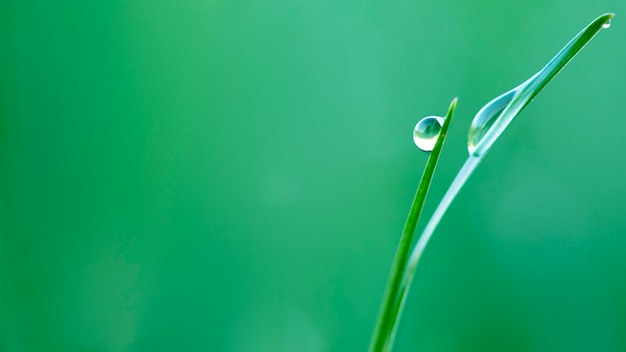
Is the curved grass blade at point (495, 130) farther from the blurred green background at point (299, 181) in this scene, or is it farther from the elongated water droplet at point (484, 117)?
the blurred green background at point (299, 181)

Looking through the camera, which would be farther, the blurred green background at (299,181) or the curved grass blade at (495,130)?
the blurred green background at (299,181)

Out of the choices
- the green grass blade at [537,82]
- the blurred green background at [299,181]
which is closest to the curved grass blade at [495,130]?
the green grass blade at [537,82]

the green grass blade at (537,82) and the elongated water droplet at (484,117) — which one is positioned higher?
the green grass blade at (537,82)

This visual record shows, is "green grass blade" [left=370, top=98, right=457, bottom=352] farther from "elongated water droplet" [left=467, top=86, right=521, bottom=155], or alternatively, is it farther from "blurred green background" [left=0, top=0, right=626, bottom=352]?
"blurred green background" [left=0, top=0, right=626, bottom=352]

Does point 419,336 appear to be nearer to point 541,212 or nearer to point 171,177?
point 541,212

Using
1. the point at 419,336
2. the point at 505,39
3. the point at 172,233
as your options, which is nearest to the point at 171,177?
the point at 172,233
